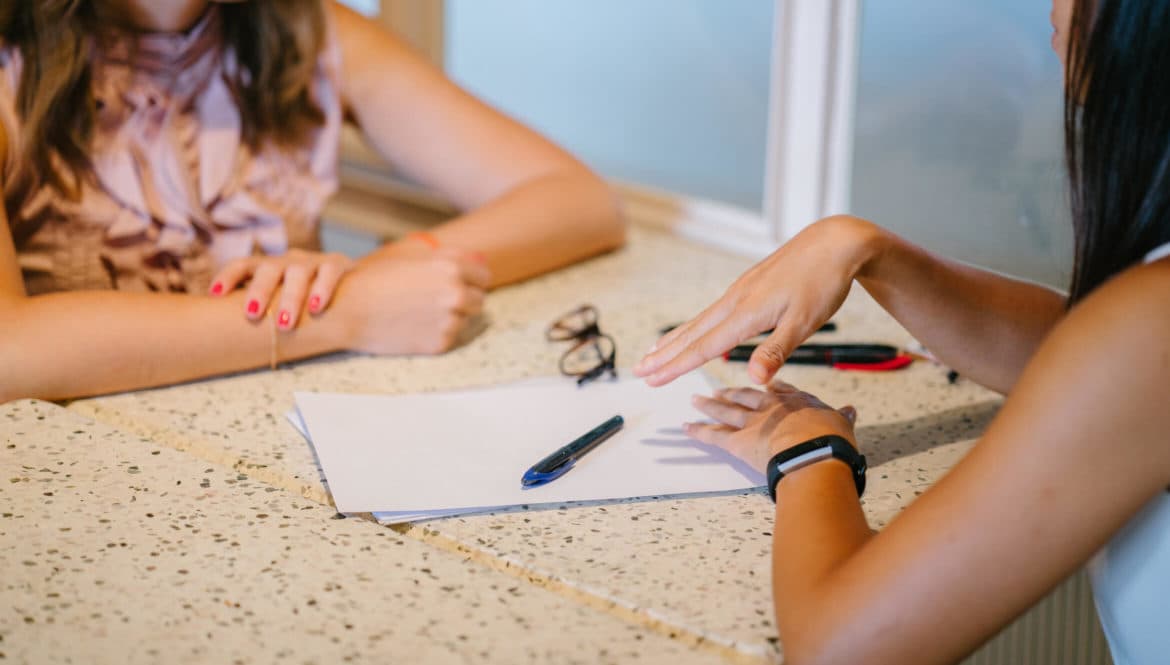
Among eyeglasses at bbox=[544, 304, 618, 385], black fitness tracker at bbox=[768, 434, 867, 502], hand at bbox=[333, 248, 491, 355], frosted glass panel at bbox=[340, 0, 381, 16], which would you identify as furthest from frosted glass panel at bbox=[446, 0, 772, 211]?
black fitness tracker at bbox=[768, 434, 867, 502]

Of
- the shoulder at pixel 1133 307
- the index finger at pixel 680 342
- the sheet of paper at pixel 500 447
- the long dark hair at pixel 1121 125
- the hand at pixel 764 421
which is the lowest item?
the sheet of paper at pixel 500 447

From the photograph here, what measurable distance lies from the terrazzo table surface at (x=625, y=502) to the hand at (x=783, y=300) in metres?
0.12

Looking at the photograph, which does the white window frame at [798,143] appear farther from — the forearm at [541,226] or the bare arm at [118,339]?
the bare arm at [118,339]

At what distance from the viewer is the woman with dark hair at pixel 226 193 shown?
3.46 ft

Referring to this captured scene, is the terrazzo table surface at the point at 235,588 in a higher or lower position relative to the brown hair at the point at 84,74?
lower

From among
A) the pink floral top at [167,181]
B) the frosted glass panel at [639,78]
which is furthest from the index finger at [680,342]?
the frosted glass panel at [639,78]

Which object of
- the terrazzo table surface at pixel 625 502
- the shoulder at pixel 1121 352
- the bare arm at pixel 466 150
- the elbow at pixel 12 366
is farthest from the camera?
the bare arm at pixel 466 150

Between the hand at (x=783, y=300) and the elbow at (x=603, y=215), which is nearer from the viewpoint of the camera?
the hand at (x=783, y=300)

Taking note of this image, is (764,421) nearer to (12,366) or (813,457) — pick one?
(813,457)

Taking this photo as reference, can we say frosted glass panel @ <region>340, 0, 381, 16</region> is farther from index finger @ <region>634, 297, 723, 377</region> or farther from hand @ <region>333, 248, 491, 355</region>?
index finger @ <region>634, 297, 723, 377</region>

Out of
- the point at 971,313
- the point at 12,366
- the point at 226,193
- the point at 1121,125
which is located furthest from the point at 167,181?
the point at 1121,125

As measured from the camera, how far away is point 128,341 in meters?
1.02

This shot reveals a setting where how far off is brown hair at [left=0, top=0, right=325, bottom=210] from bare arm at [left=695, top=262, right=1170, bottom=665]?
3.07 feet

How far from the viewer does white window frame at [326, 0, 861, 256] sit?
1.45 m
